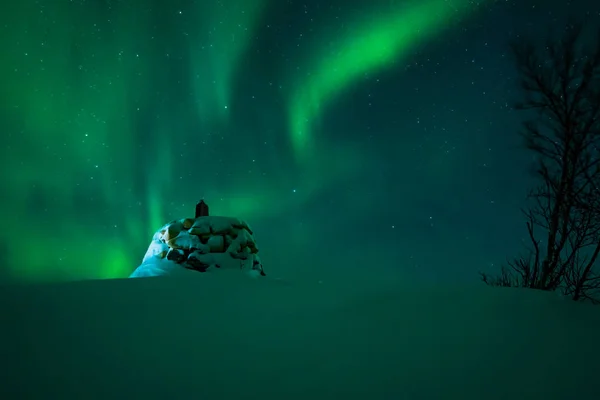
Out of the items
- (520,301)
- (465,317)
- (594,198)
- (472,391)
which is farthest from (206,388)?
(594,198)

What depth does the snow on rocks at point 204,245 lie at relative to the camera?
4418mm

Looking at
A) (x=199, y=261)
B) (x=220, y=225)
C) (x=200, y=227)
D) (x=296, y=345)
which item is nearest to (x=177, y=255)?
(x=199, y=261)

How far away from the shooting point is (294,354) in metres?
1.58

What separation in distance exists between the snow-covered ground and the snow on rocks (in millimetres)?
2045

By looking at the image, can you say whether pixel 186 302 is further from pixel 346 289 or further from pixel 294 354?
pixel 346 289

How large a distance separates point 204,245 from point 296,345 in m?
3.12

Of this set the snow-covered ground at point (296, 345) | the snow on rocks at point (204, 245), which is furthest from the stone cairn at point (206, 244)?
the snow-covered ground at point (296, 345)

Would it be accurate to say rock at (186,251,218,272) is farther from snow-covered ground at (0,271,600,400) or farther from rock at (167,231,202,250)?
snow-covered ground at (0,271,600,400)

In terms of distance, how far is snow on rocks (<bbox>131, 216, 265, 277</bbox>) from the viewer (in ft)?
14.5

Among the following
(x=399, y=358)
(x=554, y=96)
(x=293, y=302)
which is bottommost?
(x=399, y=358)

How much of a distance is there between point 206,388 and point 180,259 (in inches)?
131

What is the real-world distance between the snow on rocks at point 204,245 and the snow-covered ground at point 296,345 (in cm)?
204

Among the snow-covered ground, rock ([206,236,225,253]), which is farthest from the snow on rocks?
the snow-covered ground

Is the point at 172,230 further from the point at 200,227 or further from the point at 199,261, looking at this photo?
the point at 199,261
